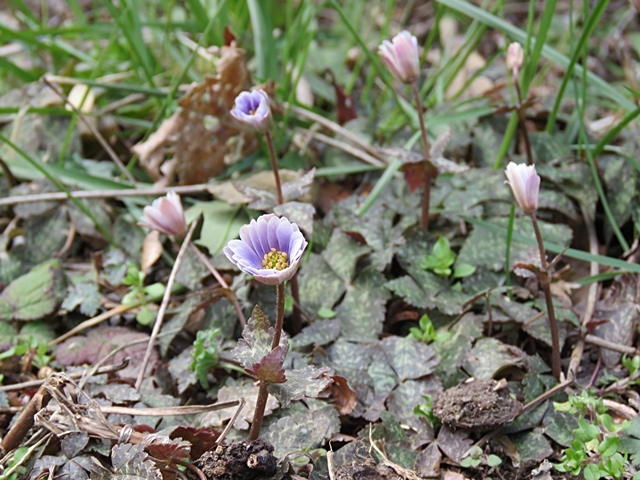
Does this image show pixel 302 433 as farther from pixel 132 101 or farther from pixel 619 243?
pixel 132 101

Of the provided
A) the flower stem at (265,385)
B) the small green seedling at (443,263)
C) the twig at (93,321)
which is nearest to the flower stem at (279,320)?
the flower stem at (265,385)

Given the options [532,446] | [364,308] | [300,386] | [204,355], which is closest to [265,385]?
[300,386]

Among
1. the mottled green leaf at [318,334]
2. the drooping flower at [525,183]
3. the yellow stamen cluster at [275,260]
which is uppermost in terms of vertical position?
the drooping flower at [525,183]

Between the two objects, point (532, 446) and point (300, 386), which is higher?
point (300, 386)

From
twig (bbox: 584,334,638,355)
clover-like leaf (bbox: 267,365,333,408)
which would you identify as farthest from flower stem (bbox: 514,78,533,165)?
clover-like leaf (bbox: 267,365,333,408)

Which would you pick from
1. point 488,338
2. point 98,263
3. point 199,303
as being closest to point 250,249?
point 199,303

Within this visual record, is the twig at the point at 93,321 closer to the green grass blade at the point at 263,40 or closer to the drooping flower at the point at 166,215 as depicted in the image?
the drooping flower at the point at 166,215

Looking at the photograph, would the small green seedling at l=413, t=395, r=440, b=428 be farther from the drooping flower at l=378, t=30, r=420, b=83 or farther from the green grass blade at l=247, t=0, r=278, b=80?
the green grass blade at l=247, t=0, r=278, b=80

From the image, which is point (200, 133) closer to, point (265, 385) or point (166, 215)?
point (166, 215)
